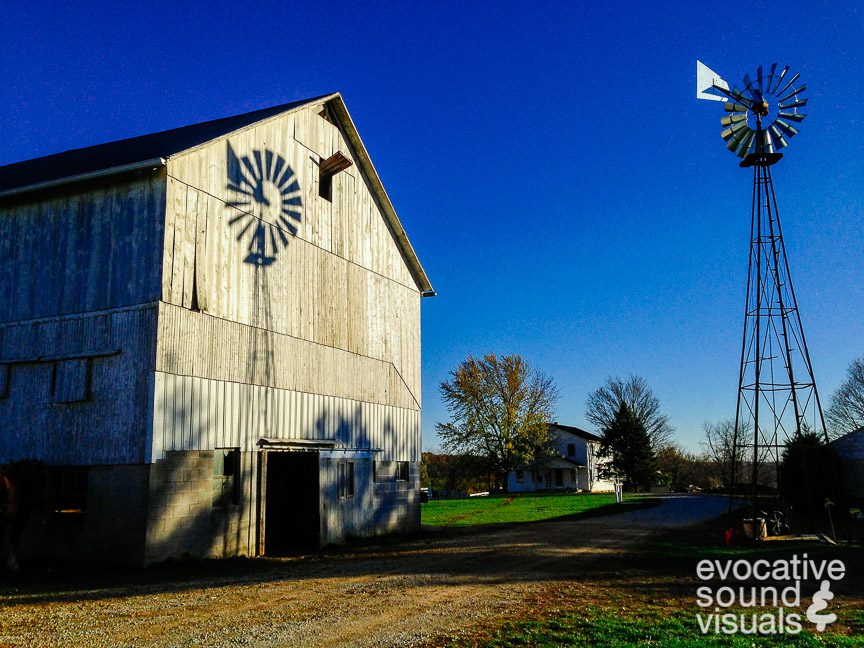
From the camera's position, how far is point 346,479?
19422mm

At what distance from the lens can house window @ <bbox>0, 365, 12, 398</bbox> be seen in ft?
50.5

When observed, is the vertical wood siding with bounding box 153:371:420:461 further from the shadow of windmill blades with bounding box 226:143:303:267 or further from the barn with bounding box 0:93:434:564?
the shadow of windmill blades with bounding box 226:143:303:267

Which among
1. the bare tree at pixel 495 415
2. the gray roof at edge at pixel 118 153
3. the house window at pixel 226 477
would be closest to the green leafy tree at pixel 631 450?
the bare tree at pixel 495 415

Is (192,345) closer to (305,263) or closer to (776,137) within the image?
(305,263)

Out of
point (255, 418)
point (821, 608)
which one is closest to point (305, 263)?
Result: point (255, 418)

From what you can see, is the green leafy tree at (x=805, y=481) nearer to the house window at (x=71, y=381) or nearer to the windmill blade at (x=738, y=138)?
the windmill blade at (x=738, y=138)

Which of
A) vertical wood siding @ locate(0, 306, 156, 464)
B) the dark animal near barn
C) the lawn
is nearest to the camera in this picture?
the lawn

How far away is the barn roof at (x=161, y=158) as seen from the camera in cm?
1541

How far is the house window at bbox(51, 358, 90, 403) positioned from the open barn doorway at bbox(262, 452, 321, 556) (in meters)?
4.83

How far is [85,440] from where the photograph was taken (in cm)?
1427

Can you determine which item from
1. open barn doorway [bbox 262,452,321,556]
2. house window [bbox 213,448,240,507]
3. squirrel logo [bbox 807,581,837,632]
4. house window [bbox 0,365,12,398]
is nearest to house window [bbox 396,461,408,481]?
open barn doorway [bbox 262,452,321,556]

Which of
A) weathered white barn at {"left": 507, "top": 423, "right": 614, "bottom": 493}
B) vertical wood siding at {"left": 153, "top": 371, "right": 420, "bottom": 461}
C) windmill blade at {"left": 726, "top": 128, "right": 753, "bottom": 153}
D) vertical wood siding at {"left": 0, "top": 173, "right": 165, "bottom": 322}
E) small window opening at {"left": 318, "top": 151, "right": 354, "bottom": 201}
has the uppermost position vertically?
windmill blade at {"left": 726, "top": 128, "right": 753, "bottom": 153}

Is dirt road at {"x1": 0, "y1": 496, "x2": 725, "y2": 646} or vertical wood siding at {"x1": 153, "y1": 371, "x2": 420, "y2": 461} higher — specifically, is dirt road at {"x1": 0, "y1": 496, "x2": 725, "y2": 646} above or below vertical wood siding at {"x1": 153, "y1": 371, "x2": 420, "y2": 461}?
below

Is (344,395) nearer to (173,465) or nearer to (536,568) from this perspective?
(173,465)
